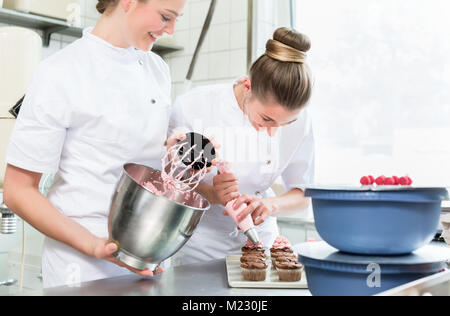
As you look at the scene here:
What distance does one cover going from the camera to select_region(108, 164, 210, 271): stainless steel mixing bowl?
0.99 metres

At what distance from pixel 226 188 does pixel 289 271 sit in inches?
12.3

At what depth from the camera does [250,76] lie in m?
1.54

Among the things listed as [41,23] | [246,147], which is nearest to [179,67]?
[41,23]

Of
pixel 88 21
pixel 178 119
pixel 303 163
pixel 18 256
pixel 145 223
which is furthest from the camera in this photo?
pixel 88 21

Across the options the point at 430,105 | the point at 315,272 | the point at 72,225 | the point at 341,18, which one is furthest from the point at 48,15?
the point at 315,272

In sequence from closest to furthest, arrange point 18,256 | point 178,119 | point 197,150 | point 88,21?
point 197,150
point 178,119
point 18,256
point 88,21

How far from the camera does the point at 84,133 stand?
128 cm

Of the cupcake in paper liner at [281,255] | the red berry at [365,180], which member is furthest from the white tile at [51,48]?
the red berry at [365,180]

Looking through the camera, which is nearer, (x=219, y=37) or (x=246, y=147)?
(x=246, y=147)

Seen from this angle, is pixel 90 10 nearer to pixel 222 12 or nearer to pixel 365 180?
pixel 222 12

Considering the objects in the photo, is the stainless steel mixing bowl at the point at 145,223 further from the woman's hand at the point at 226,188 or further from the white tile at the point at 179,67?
the white tile at the point at 179,67

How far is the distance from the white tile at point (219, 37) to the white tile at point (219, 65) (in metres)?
0.04

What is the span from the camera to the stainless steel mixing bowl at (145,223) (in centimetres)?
99

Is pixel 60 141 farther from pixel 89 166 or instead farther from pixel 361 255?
pixel 361 255
